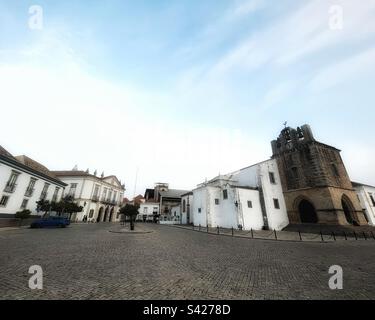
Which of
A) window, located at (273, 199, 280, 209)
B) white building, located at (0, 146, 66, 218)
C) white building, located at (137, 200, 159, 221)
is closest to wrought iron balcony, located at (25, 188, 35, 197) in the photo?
white building, located at (0, 146, 66, 218)

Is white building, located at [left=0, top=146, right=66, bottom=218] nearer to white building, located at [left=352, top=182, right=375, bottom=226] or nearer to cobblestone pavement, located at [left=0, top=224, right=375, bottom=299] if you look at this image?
cobblestone pavement, located at [left=0, top=224, right=375, bottom=299]

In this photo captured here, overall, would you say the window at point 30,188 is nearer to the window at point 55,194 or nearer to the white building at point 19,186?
the white building at point 19,186

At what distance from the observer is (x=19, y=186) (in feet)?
76.6

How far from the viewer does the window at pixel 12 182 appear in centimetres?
2179

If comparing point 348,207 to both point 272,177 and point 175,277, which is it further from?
point 175,277

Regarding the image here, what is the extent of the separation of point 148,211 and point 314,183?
43599 mm

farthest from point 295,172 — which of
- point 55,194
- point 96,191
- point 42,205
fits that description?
point 55,194

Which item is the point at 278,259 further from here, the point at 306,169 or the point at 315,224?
Answer: the point at 306,169

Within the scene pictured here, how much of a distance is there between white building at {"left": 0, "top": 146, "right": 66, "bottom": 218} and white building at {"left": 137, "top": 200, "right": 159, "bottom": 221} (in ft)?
89.2

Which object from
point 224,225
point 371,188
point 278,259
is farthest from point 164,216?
point 371,188

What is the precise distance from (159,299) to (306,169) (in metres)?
27.8

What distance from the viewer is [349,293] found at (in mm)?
4770

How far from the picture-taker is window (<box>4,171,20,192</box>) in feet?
71.5

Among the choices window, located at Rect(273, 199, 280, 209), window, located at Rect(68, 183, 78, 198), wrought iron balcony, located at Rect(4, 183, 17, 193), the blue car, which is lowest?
the blue car
